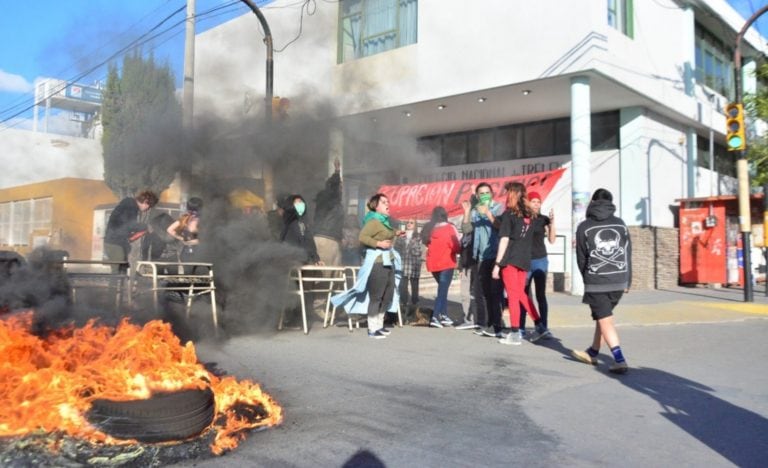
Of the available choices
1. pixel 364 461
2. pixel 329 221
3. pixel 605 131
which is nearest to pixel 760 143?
pixel 605 131

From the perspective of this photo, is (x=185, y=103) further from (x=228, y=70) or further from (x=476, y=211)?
(x=476, y=211)

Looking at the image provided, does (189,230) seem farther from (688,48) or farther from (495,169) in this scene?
(688,48)

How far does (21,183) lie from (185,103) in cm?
241

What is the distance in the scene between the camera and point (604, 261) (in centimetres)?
491

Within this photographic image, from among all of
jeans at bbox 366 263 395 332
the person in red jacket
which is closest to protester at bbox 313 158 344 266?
jeans at bbox 366 263 395 332

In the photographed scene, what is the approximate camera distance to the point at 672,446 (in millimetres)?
3045

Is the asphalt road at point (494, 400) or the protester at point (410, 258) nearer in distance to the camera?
the asphalt road at point (494, 400)

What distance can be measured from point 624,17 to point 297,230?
1002cm

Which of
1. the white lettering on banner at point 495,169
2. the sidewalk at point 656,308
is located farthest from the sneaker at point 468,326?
the white lettering on banner at point 495,169

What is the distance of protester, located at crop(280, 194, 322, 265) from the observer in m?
6.71

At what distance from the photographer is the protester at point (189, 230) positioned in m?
6.37

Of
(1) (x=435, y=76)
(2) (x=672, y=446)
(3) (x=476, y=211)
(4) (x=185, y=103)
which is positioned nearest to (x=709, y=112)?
(1) (x=435, y=76)

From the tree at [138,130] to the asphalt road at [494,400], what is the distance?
2.39 meters

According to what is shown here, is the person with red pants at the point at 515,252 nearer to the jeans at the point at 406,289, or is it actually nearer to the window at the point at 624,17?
the jeans at the point at 406,289
